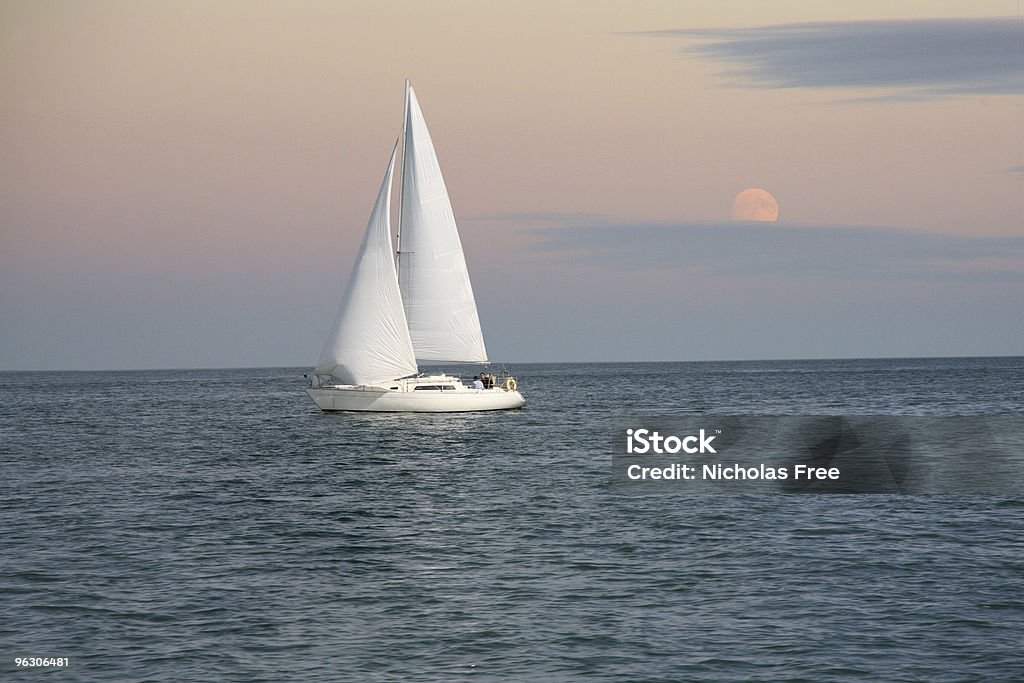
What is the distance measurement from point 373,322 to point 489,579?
146ft

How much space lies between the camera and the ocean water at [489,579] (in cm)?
1661

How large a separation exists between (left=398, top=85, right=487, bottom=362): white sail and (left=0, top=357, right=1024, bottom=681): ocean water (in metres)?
26.6

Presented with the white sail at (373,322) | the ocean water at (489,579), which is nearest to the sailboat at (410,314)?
the white sail at (373,322)

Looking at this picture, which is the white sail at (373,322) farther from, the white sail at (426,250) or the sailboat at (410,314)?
the white sail at (426,250)

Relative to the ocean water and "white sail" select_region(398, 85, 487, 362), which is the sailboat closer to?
"white sail" select_region(398, 85, 487, 362)

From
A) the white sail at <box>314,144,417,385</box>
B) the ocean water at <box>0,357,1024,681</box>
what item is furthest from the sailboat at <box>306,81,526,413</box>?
the ocean water at <box>0,357,1024,681</box>

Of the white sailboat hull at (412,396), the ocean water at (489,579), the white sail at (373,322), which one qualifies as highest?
the white sail at (373,322)

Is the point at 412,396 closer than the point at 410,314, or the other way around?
the point at 412,396

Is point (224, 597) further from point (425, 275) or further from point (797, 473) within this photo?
point (425, 275)

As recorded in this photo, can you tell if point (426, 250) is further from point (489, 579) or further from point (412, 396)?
point (489, 579)

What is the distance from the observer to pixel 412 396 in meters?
65.6

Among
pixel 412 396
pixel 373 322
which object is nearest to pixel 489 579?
pixel 412 396

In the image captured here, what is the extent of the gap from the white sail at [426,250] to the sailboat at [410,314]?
6cm

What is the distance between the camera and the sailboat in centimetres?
6562
